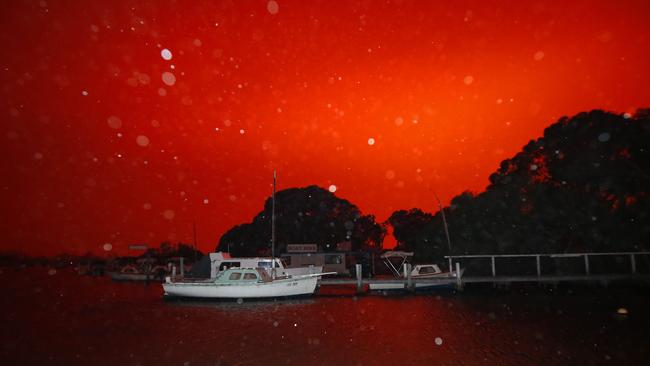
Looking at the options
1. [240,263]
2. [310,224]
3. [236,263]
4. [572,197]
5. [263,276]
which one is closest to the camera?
[263,276]

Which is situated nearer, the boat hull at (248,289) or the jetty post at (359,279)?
the boat hull at (248,289)

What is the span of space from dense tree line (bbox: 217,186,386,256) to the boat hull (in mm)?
44015

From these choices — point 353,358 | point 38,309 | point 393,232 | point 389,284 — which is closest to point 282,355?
point 353,358

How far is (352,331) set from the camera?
70.4 feet

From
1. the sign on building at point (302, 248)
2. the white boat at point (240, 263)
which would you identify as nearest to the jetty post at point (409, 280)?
the white boat at point (240, 263)

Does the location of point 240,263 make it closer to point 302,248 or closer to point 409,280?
point 409,280

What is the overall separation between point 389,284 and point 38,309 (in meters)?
24.3

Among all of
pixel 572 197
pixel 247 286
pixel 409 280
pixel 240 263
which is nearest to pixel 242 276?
pixel 247 286

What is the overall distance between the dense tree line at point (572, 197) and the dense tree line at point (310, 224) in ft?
119

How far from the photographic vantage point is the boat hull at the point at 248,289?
3209cm

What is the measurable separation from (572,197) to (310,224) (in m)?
48.4

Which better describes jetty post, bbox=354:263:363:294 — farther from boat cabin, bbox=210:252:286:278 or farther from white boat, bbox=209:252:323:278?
boat cabin, bbox=210:252:286:278

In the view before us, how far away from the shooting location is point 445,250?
48.4 meters

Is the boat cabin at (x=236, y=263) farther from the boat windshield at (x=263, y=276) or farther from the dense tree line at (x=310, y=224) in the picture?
the dense tree line at (x=310, y=224)
